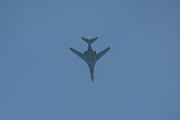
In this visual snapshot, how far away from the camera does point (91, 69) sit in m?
66.3

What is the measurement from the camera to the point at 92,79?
66625 millimetres

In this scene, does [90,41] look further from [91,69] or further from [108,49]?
[91,69]

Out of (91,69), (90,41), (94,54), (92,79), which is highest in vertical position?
(90,41)

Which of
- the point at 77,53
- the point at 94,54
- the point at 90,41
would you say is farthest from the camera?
the point at 77,53

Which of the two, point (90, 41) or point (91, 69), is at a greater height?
point (90, 41)

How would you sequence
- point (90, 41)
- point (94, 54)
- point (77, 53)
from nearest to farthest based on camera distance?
1. point (90, 41)
2. point (94, 54)
3. point (77, 53)

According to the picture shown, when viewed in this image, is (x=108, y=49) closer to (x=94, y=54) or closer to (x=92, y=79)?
(x=94, y=54)

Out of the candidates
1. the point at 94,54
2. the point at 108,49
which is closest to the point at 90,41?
the point at 94,54

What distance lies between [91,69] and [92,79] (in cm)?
456

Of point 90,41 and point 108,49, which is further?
point 108,49

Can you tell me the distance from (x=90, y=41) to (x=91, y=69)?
47.9 feet

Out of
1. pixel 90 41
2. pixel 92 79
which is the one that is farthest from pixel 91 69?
pixel 90 41

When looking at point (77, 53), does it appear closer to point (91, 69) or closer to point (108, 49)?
point (91, 69)

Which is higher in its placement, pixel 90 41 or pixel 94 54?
pixel 90 41
